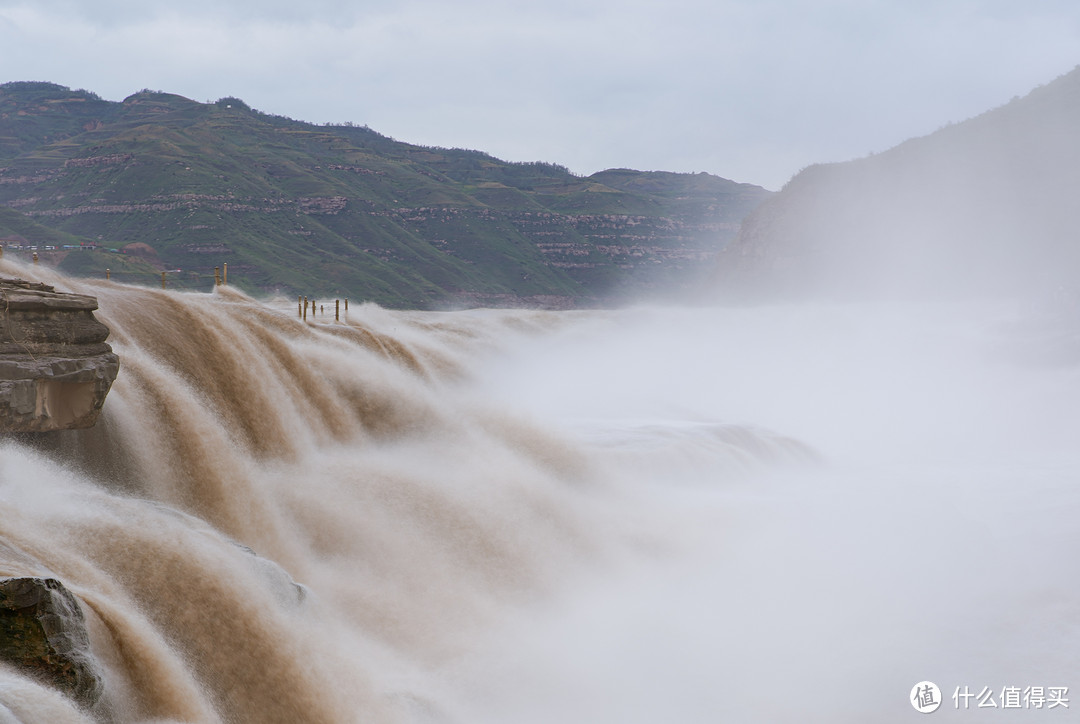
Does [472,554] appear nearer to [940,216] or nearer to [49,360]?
[49,360]

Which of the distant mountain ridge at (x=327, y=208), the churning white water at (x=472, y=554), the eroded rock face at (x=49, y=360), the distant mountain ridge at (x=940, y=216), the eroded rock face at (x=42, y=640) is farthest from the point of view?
the distant mountain ridge at (x=327, y=208)

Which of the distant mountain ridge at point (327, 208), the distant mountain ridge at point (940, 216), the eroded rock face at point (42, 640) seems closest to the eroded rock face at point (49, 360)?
the eroded rock face at point (42, 640)

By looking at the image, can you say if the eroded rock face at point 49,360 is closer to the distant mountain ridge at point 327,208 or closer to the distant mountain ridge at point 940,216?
the distant mountain ridge at point 940,216

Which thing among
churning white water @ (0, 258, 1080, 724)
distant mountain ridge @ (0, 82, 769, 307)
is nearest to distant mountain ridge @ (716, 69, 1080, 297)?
distant mountain ridge @ (0, 82, 769, 307)

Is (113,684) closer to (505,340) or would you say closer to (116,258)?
(505,340)

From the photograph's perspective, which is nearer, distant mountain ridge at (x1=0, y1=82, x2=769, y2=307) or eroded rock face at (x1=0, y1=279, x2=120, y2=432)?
eroded rock face at (x1=0, y1=279, x2=120, y2=432)

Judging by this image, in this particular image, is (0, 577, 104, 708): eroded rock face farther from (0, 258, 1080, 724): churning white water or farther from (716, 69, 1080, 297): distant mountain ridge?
(716, 69, 1080, 297): distant mountain ridge

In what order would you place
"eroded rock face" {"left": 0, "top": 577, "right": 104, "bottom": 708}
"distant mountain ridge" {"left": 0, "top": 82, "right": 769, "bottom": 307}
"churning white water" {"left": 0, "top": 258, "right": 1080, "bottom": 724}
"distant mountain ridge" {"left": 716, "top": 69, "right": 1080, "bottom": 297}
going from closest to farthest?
"eroded rock face" {"left": 0, "top": 577, "right": 104, "bottom": 708}, "churning white water" {"left": 0, "top": 258, "right": 1080, "bottom": 724}, "distant mountain ridge" {"left": 716, "top": 69, "right": 1080, "bottom": 297}, "distant mountain ridge" {"left": 0, "top": 82, "right": 769, "bottom": 307}
